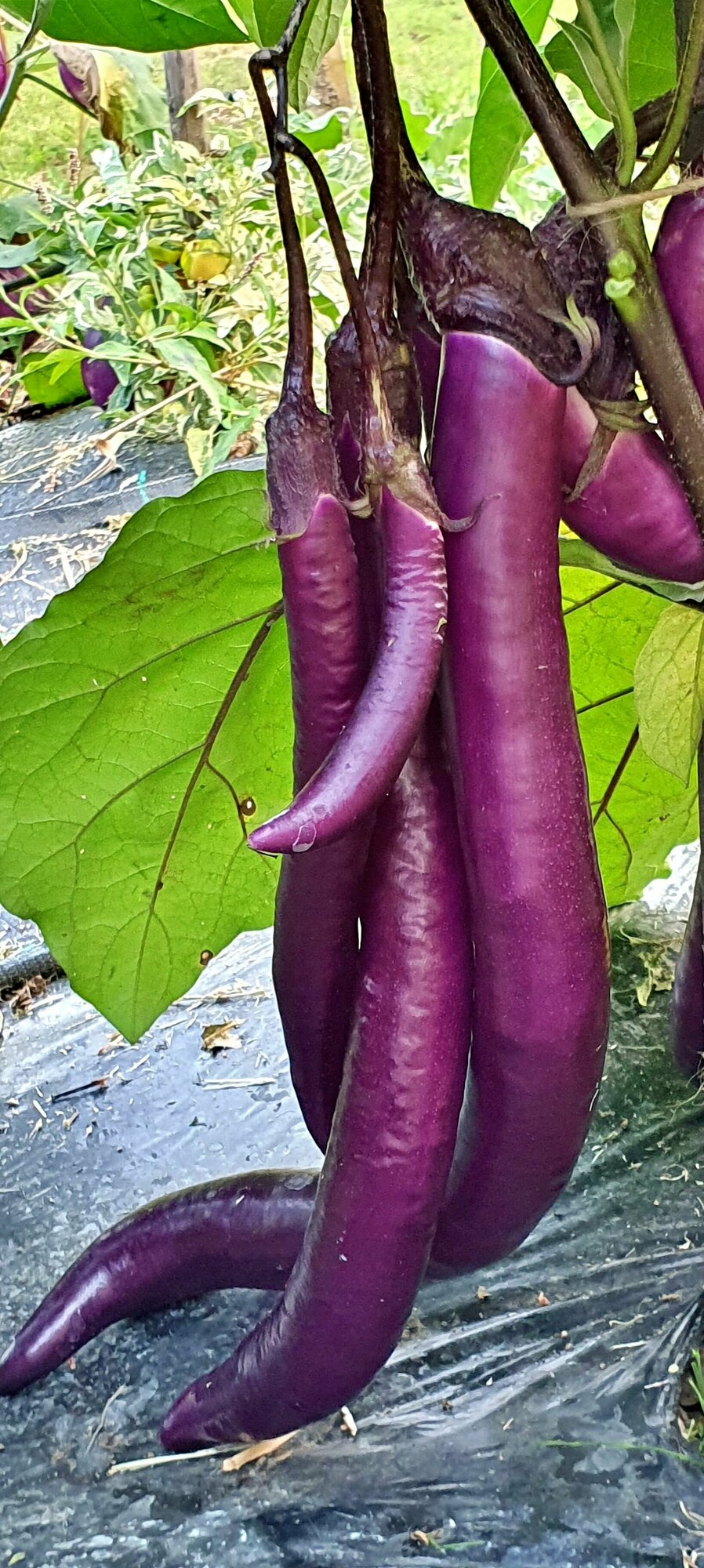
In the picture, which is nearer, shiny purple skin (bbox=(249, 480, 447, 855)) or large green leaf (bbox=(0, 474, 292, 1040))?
shiny purple skin (bbox=(249, 480, 447, 855))

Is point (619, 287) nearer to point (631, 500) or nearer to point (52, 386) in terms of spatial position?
point (631, 500)

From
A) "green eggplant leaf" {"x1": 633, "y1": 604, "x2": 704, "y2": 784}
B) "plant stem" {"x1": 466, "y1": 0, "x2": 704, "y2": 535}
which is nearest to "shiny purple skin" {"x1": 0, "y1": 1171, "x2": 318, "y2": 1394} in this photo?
"green eggplant leaf" {"x1": 633, "y1": 604, "x2": 704, "y2": 784}

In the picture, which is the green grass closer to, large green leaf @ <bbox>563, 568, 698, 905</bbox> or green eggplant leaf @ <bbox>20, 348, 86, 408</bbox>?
green eggplant leaf @ <bbox>20, 348, 86, 408</bbox>

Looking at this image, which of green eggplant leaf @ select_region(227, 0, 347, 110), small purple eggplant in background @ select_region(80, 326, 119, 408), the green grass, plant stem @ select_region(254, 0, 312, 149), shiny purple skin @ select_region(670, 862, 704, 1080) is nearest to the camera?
plant stem @ select_region(254, 0, 312, 149)

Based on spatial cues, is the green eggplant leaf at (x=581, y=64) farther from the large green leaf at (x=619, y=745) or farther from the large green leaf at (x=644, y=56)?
the large green leaf at (x=619, y=745)

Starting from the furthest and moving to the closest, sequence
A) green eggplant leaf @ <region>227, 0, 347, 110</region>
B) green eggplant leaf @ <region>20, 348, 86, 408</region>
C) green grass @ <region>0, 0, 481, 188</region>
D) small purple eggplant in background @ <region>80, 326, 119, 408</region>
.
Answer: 1. green grass @ <region>0, 0, 481, 188</region>
2. green eggplant leaf @ <region>20, 348, 86, 408</region>
3. small purple eggplant in background @ <region>80, 326, 119, 408</region>
4. green eggplant leaf @ <region>227, 0, 347, 110</region>

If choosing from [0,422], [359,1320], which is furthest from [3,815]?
[0,422]
